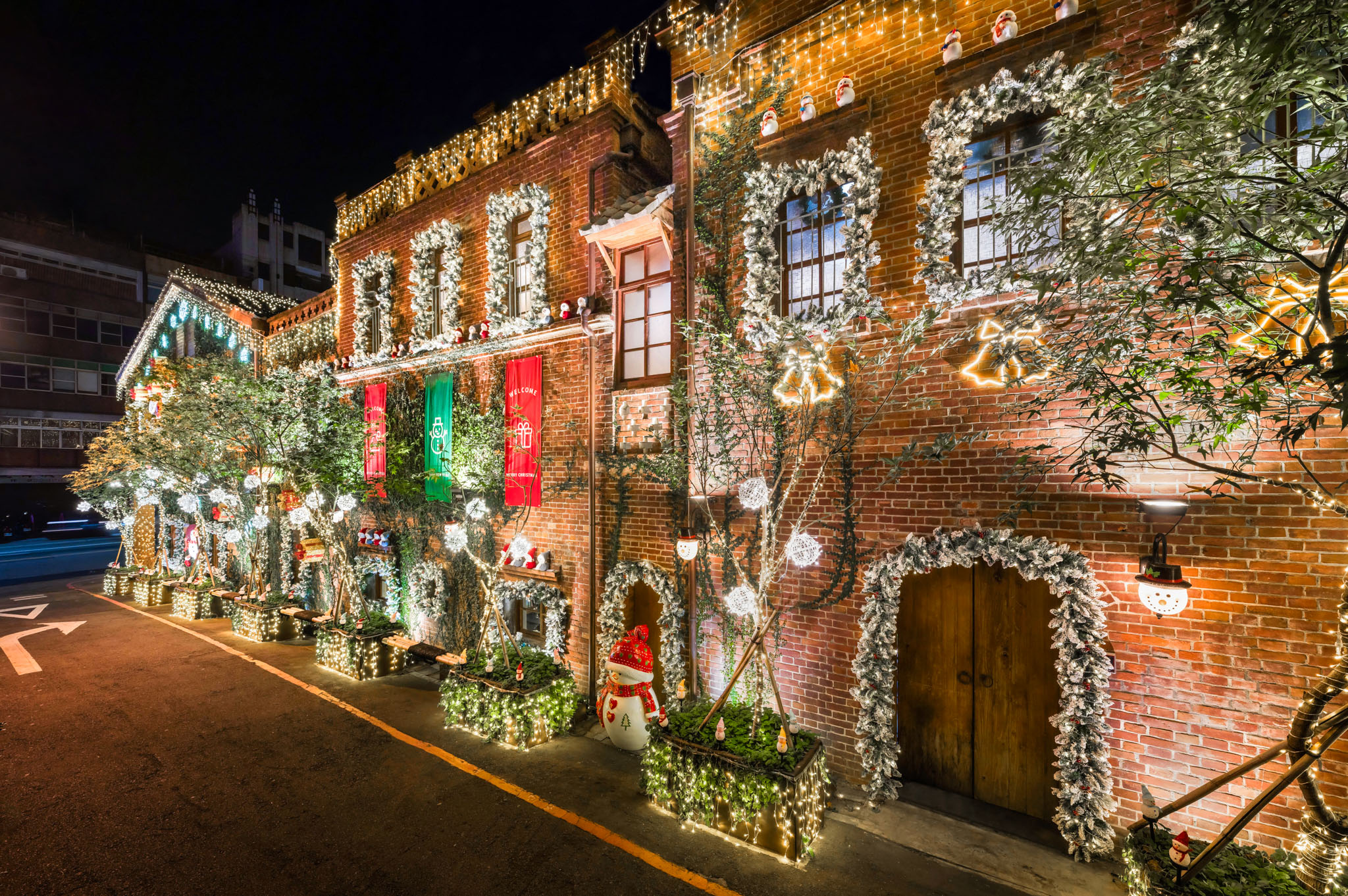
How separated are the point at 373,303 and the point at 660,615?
1034 centimetres

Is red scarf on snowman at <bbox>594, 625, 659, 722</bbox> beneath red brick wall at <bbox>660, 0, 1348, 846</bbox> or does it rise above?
beneath

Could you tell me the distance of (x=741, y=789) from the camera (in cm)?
511

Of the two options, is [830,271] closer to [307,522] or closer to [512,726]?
[512,726]

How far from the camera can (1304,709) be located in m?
3.30

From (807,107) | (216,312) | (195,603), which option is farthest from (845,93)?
(216,312)

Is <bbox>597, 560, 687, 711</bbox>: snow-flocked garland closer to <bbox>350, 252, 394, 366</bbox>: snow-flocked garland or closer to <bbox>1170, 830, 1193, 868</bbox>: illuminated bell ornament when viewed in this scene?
<bbox>1170, 830, 1193, 868</bbox>: illuminated bell ornament

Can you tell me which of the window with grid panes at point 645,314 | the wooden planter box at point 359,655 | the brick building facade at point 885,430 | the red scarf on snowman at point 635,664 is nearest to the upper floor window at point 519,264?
the brick building facade at point 885,430

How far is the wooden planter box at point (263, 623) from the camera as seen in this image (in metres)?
11.5

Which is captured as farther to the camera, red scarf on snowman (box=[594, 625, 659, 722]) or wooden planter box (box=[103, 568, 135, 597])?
wooden planter box (box=[103, 568, 135, 597])

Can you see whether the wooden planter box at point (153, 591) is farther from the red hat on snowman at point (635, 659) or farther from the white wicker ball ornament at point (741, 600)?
the white wicker ball ornament at point (741, 600)

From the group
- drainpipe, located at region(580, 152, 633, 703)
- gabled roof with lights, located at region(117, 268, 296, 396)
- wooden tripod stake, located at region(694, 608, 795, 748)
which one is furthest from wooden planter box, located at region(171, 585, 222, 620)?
wooden tripod stake, located at region(694, 608, 795, 748)

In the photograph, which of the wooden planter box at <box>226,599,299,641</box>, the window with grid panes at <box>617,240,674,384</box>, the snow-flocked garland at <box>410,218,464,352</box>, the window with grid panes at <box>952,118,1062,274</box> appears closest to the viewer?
the window with grid panes at <box>952,118,1062,274</box>

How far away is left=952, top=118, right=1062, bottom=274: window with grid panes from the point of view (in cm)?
531

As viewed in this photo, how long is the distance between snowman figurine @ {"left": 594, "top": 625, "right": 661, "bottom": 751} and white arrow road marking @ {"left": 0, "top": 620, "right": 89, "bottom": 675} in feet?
38.1
